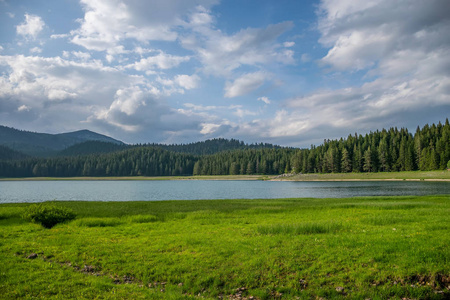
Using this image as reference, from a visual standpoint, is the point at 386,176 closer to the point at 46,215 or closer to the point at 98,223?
the point at 98,223

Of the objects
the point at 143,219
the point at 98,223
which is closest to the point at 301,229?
the point at 143,219

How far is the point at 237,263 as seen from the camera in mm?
12359

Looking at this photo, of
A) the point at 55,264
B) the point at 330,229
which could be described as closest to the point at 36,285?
the point at 55,264

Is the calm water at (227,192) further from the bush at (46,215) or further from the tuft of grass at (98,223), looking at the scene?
the bush at (46,215)

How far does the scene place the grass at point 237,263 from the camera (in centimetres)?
1012

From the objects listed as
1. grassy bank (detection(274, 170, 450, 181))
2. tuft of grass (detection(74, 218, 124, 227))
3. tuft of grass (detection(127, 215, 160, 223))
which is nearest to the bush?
tuft of grass (detection(74, 218, 124, 227))

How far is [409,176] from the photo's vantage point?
116188 mm

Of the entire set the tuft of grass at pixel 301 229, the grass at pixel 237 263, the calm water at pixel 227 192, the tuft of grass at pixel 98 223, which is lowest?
the calm water at pixel 227 192

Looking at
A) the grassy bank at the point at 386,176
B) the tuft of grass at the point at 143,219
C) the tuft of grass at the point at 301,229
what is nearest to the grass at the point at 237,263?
the tuft of grass at the point at 301,229

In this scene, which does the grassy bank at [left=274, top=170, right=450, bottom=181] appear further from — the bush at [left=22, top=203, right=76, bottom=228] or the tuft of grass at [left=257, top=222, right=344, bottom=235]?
the bush at [left=22, top=203, right=76, bottom=228]

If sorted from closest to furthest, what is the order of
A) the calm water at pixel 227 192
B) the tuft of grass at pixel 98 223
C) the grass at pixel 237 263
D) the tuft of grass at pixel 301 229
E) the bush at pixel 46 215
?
the grass at pixel 237 263
the tuft of grass at pixel 301 229
the bush at pixel 46 215
the tuft of grass at pixel 98 223
the calm water at pixel 227 192

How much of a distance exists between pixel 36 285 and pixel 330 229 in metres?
15.5

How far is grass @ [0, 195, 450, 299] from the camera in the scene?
1012 centimetres

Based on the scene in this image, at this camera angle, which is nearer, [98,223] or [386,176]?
[98,223]
